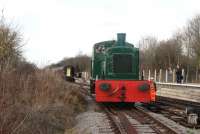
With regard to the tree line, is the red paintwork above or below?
below

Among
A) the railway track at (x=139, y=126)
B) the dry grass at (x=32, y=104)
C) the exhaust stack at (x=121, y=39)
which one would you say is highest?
the exhaust stack at (x=121, y=39)

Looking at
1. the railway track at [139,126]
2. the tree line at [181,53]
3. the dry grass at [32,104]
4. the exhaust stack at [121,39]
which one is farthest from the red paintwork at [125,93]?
the tree line at [181,53]

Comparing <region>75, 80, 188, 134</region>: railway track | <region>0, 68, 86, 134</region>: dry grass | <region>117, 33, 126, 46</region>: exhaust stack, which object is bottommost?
<region>75, 80, 188, 134</region>: railway track

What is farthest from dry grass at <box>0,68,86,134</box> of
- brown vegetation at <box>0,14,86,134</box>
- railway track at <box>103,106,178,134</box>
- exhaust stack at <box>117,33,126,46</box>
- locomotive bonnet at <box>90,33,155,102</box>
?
exhaust stack at <box>117,33,126,46</box>

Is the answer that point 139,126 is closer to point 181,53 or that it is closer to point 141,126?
point 141,126

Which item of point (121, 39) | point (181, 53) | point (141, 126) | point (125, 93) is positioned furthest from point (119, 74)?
point (181, 53)

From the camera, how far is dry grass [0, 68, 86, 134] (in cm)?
956

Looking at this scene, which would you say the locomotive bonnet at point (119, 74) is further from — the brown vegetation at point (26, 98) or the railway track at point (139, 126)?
the railway track at point (139, 126)

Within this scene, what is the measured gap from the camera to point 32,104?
579 inches

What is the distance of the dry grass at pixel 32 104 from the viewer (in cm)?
956

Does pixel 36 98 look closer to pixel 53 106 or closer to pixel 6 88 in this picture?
pixel 53 106

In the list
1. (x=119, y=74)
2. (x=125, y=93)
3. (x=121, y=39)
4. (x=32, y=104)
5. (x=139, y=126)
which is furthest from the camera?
(x=121, y=39)

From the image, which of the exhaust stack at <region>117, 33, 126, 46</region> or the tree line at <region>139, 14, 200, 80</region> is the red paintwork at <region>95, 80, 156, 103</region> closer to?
the exhaust stack at <region>117, 33, 126, 46</region>

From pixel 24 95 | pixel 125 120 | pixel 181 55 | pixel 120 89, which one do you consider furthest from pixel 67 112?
pixel 181 55
